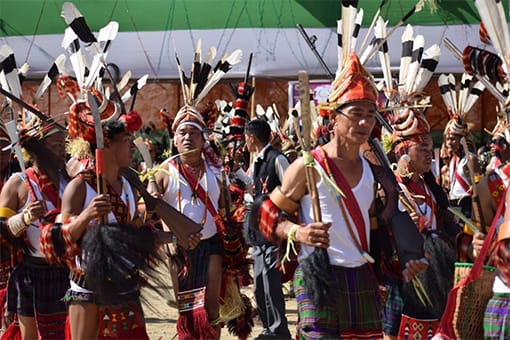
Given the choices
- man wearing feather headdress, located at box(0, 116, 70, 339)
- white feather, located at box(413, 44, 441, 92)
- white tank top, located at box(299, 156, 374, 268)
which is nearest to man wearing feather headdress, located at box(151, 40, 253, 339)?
man wearing feather headdress, located at box(0, 116, 70, 339)

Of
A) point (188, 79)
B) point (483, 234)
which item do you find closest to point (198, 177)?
point (188, 79)

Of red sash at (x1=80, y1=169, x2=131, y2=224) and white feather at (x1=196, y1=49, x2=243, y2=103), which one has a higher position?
white feather at (x1=196, y1=49, x2=243, y2=103)

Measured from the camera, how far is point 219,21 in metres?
17.9

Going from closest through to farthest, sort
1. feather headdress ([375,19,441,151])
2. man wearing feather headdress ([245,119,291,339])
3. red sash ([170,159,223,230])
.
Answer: feather headdress ([375,19,441,151]), red sash ([170,159,223,230]), man wearing feather headdress ([245,119,291,339])

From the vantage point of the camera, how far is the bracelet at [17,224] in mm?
6121

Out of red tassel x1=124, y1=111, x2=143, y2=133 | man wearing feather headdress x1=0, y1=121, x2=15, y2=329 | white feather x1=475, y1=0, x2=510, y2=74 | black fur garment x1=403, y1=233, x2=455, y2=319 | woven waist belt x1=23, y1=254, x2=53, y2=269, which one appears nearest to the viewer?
white feather x1=475, y1=0, x2=510, y2=74

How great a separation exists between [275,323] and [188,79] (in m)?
2.45

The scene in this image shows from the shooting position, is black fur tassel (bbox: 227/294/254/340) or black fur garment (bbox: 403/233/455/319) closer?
black fur garment (bbox: 403/233/455/319)

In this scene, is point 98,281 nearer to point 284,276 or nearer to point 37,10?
point 284,276

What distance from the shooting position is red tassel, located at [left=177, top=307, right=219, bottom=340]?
23.2 ft

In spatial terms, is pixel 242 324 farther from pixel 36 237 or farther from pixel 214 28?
pixel 214 28

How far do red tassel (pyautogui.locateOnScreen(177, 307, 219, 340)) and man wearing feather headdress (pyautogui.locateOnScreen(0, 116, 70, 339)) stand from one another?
3.64ft

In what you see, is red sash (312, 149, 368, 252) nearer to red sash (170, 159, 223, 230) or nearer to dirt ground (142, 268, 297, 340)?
red sash (170, 159, 223, 230)

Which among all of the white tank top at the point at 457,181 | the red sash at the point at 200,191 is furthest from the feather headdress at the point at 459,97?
the red sash at the point at 200,191
